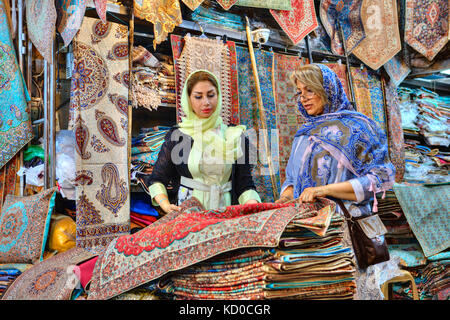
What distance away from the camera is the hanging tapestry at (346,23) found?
416cm

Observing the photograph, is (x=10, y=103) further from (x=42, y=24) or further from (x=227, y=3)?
(x=227, y=3)

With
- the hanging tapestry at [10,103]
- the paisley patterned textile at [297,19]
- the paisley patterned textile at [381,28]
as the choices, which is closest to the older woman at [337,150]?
the hanging tapestry at [10,103]

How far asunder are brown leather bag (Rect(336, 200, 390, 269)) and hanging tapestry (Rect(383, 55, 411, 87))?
3.27 metres

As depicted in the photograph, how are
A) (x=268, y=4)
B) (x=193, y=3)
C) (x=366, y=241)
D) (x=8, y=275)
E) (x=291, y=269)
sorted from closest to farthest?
(x=291, y=269), (x=366, y=241), (x=8, y=275), (x=193, y=3), (x=268, y=4)

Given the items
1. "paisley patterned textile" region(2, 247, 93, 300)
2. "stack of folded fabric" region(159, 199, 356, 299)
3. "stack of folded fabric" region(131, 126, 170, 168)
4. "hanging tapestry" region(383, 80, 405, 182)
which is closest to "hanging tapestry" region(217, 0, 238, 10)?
"stack of folded fabric" region(131, 126, 170, 168)

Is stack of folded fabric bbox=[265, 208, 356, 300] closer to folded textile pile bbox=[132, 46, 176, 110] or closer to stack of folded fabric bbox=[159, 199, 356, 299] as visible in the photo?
stack of folded fabric bbox=[159, 199, 356, 299]

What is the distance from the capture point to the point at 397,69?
4.39 m

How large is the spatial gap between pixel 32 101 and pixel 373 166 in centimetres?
238

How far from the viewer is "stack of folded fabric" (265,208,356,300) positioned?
1005mm

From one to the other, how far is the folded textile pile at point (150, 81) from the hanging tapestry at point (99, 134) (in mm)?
148

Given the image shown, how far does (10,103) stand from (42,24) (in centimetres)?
54

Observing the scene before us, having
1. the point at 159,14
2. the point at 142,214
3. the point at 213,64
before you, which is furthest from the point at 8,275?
the point at 213,64

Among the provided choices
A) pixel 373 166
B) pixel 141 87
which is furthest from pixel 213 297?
pixel 141 87

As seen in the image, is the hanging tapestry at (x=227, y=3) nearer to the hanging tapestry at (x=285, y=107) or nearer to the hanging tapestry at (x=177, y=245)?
the hanging tapestry at (x=285, y=107)
